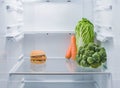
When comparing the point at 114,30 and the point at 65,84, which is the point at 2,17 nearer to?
the point at 114,30

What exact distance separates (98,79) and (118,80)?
76 centimetres

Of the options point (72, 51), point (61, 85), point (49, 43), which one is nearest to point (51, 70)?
point (72, 51)

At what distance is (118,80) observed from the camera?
1.41 meters

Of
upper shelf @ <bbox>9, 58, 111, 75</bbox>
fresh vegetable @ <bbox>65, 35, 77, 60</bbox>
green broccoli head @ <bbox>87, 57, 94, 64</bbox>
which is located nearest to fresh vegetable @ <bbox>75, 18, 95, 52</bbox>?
fresh vegetable @ <bbox>65, 35, 77, 60</bbox>

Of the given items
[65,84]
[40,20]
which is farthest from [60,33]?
[65,84]

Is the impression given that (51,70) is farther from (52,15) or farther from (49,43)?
(52,15)

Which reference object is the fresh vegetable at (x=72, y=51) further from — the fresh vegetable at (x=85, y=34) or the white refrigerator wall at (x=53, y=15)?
the white refrigerator wall at (x=53, y=15)

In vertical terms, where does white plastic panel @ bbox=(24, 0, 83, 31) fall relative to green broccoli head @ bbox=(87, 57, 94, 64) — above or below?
above

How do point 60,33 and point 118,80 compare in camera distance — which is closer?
point 118,80

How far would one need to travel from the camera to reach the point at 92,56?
167 cm

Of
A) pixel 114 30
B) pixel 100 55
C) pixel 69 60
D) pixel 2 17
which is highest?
pixel 2 17

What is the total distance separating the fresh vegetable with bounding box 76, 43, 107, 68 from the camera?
1.66 meters

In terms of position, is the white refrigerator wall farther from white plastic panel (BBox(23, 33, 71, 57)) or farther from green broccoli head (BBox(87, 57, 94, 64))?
green broccoli head (BBox(87, 57, 94, 64))

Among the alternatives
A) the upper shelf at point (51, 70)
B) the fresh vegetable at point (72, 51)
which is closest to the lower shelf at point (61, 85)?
the fresh vegetable at point (72, 51)
